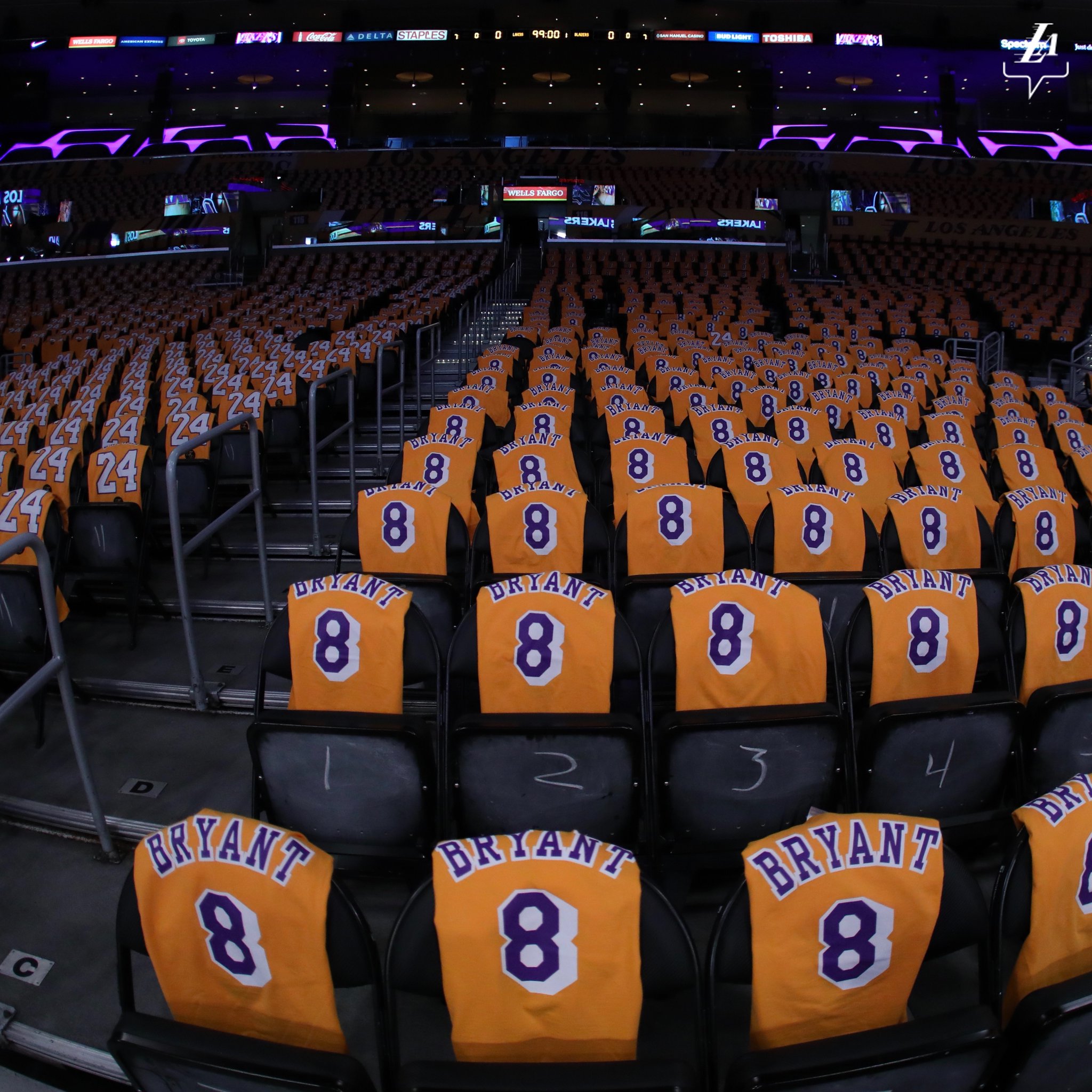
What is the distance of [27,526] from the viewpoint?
3.84 meters

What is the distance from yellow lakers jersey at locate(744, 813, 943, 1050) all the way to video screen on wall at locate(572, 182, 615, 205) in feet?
99.8

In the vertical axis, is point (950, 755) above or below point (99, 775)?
above

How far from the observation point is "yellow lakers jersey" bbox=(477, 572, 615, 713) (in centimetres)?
264

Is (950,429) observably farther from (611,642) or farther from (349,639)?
(349,639)

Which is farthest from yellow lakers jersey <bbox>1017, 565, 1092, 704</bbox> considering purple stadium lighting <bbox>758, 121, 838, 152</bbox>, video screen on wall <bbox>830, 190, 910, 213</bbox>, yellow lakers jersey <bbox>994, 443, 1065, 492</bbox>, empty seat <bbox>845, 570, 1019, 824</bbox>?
purple stadium lighting <bbox>758, 121, 838, 152</bbox>

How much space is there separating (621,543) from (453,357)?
864cm

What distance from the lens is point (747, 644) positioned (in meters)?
2.65

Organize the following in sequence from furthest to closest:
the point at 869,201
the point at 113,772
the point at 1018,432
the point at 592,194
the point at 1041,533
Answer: the point at 592,194
the point at 869,201
the point at 1018,432
the point at 1041,533
the point at 113,772

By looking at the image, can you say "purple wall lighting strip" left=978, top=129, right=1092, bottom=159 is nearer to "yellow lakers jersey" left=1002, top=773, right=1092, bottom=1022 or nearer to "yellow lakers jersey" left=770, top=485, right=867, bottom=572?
"yellow lakers jersey" left=770, top=485, right=867, bottom=572

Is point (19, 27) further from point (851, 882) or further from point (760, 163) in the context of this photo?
point (851, 882)

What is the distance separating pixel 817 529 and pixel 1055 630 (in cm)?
124

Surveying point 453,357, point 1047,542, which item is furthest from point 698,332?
point 1047,542

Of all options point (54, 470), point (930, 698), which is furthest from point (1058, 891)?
point (54, 470)

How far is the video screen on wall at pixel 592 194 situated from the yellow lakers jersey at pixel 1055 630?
2914 cm
